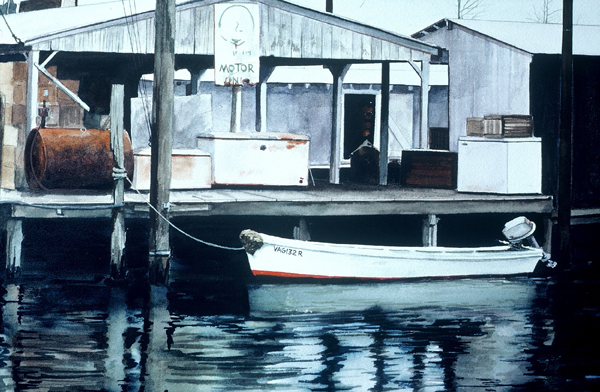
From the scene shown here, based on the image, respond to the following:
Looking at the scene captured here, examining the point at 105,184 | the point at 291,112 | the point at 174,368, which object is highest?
the point at 291,112

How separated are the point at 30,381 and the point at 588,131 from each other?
1231 cm

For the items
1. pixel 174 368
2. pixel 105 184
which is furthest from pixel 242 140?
pixel 174 368

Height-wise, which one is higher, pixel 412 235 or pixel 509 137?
pixel 509 137

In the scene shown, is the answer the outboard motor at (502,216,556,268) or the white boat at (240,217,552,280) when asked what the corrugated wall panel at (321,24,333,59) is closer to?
the white boat at (240,217,552,280)

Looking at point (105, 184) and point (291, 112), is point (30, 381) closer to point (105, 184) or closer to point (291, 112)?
point (105, 184)

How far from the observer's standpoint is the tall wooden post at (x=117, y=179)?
13578mm

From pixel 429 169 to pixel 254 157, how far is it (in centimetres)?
338

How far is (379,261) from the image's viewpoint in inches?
584

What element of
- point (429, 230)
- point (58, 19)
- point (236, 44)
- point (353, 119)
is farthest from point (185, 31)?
point (353, 119)

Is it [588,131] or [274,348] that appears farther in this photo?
[588,131]

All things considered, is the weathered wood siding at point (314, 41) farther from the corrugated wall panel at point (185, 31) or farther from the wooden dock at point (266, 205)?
the wooden dock at point (266, 205)

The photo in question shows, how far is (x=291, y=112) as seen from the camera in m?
27.6

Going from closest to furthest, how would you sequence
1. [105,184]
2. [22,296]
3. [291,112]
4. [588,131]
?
[22,296] < [105,184] < [588,131] < [291,112]

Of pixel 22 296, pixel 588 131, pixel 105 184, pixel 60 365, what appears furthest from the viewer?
pixel 588 131
